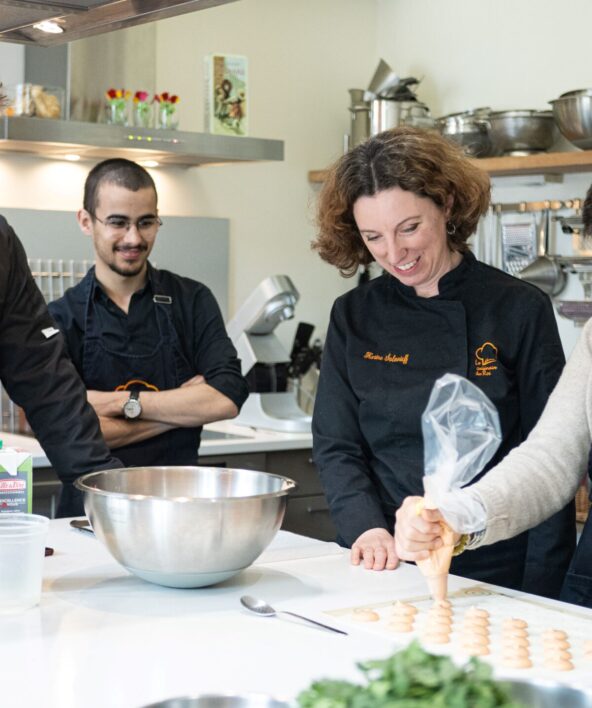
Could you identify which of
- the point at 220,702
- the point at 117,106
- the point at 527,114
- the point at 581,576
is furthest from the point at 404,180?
the point at 527,114

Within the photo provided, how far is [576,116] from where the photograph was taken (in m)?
4.01

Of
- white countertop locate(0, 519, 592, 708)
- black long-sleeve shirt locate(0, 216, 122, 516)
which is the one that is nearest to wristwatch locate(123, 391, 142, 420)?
black long-sleeve shirt locate(0, 216, 122, 516)

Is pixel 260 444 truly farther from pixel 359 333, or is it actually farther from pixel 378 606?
pixel 378 606

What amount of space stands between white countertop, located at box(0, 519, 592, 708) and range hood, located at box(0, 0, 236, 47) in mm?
958

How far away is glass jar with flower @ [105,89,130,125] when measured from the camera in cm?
404

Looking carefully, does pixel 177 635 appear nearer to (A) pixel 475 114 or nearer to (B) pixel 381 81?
(A) pixel 475 114

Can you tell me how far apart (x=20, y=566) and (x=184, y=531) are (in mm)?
230

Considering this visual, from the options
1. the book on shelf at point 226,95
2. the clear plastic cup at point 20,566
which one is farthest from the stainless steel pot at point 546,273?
the clear plastic cup at point 20,566

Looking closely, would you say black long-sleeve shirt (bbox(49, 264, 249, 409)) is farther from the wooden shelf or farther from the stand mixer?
the wooden shelf

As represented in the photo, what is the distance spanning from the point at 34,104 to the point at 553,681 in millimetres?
3050

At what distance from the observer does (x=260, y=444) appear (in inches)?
147

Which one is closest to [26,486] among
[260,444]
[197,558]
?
[197,558]

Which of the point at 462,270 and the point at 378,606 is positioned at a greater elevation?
the point at 462,270

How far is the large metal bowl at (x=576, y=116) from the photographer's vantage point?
13.1 feet
